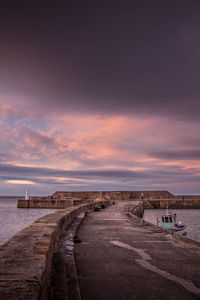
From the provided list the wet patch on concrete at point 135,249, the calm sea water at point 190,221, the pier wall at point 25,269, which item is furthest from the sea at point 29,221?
the pier wall at point 25,269

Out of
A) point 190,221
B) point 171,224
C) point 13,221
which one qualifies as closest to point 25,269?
point 171,224

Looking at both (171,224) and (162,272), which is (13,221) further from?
(162,272)

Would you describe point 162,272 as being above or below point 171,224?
above

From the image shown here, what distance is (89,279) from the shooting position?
4.32 m

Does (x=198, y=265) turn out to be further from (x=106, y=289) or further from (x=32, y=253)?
(x=32, y=253)

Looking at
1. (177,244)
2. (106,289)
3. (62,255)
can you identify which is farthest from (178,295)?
(177,244)

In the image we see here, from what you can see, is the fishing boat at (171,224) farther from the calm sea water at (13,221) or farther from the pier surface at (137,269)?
the pier surface at (137,269)

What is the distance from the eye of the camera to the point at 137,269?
483 cm

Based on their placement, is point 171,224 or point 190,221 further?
point 190,221

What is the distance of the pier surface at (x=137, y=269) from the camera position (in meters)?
3.76

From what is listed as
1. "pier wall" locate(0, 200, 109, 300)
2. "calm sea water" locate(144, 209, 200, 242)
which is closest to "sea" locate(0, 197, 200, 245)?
"calm sea water" locate(144, 209, 200, 242)

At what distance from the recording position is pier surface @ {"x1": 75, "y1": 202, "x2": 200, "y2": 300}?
3.76 metres

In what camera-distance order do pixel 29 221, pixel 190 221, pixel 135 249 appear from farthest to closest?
pixel 29 221 → pixel 190 221 → pixel 135 249

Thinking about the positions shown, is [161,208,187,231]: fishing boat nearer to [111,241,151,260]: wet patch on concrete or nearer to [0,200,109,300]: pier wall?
[111,241,151,260]: wet patch on concrete
